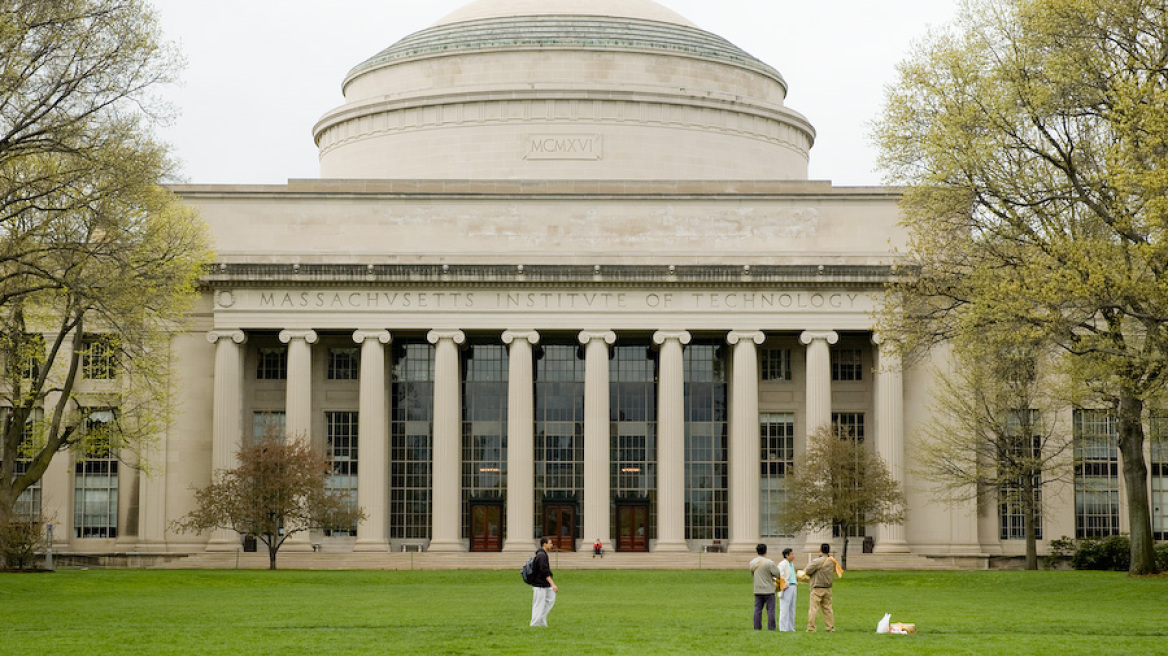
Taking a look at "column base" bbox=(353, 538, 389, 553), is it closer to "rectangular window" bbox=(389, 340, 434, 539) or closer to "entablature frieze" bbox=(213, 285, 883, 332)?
"rectangular window" bbox=(389, 340, 434, 539)

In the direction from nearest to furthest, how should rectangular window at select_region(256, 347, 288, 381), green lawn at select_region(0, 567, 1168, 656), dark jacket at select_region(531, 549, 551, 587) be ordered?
green lawn at select_region(0, 567, 1168, 656) < dark jacket at select_region(531, 549, 551, 587) < rectangular window at select_region(256, 347, 288, 381)

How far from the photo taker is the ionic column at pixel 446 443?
71.2 m

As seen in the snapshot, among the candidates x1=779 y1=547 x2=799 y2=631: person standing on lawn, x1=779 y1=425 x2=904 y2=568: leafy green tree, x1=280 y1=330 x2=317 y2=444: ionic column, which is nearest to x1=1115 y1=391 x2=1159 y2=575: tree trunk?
x1=779 y1=425 x2=904 y2=568: leafy green tree

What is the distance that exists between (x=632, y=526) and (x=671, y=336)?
904 cm

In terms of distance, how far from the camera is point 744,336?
71.8 metres

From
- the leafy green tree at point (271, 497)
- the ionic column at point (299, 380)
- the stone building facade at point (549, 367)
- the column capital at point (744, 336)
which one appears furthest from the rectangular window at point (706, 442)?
the leafy green tree at point (271, 497)

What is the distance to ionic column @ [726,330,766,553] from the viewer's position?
233 feet

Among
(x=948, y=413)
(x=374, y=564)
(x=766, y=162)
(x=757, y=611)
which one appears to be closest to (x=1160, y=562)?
(x=948, y=413)

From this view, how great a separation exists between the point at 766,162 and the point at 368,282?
2410cm

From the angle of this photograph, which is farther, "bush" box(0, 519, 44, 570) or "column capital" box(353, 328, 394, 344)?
"column capital" box(353, 328, 394, 344)

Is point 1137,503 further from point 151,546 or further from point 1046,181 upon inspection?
point 151,546

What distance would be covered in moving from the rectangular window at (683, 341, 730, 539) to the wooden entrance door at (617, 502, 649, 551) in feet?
6.33

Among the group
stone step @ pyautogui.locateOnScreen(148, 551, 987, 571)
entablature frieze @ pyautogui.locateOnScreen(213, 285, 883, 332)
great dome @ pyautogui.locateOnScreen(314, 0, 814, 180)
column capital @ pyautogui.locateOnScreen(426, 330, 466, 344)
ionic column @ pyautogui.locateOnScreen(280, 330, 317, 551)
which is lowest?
stone step @ pyautogui.locateOnScreen(148, 551, 987, 571)

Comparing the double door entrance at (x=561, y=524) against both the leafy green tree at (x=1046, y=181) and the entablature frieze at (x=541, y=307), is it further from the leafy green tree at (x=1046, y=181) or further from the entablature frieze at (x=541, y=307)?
the leafy green tree at (x=1046, y=181)
